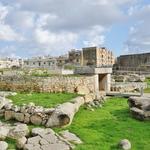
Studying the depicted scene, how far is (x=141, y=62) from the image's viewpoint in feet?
224

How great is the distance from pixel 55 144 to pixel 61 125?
8.01ft

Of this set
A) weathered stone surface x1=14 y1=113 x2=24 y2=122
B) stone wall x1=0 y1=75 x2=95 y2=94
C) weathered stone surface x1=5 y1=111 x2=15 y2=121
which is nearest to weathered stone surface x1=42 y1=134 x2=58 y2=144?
weathered stone surface x1=14 y1=113 x2=24 y2=122

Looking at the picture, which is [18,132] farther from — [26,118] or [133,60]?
[133,60]

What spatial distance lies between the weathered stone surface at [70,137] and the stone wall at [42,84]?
9.52m

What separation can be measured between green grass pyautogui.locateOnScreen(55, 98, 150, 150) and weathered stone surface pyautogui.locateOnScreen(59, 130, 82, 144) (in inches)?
8.7

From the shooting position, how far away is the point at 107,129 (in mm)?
14398

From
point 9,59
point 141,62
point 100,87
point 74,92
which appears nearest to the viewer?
point 74,92

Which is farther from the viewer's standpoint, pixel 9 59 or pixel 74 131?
pixel 9 59

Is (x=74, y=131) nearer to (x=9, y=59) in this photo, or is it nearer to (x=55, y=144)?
(x=55, y=144)

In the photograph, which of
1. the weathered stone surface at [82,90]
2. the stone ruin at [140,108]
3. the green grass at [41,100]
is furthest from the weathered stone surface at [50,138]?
the weathered stone surface at [82,90]

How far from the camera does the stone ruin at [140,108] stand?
16.2 m

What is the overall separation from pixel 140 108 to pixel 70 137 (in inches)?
210

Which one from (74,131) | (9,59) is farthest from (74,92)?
(9,59)

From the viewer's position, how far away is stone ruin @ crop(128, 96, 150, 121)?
1620cm
